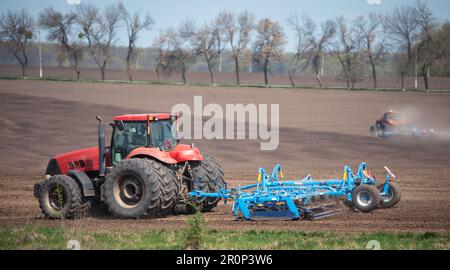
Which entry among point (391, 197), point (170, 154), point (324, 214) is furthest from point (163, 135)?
point (391, 197)

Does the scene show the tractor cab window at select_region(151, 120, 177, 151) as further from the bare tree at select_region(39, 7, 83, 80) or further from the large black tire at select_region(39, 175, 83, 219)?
the bare tree at select_region(39, 7, 83, 80)

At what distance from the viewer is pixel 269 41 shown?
67.2m

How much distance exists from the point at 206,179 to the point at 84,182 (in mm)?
2454

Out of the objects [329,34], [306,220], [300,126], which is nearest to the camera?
[306,220]

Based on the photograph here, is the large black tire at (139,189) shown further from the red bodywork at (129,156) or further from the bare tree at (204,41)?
the bare tree at (204,41)

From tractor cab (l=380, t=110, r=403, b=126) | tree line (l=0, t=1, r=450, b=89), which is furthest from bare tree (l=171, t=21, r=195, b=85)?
tractor cab (l=380, t=110, r=403, b=126)

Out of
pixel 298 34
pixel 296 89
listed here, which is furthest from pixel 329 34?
pixel 296 89

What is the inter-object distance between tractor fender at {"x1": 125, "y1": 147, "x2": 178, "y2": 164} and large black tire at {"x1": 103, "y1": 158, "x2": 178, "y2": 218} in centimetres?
14

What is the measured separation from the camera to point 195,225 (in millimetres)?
9641

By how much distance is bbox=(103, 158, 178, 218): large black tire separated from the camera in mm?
12711

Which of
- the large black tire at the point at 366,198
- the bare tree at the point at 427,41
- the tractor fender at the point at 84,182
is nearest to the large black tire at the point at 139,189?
the tractor fender at the point at 84,182
